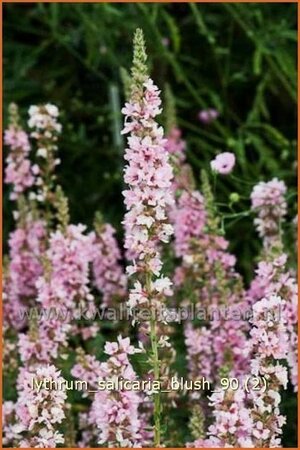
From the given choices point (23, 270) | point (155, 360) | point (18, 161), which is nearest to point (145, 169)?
point (155, 360)

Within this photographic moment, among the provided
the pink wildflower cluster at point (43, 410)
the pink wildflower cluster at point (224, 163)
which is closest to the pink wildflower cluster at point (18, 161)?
the pink wildflower cluster at point (224, 163)

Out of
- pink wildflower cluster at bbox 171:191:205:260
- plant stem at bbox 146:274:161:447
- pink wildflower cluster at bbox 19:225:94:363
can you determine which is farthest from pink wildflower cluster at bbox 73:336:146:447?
pink wildflower cluster at bbox 171:191:205:260

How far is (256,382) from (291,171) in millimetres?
1499

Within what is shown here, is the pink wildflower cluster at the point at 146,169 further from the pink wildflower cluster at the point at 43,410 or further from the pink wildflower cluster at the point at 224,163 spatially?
the pink wildflower cluster at the point at 224,163

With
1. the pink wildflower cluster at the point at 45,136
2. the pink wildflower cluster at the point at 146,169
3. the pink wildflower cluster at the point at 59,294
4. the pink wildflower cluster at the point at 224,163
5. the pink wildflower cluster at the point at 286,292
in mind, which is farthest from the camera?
the pink wildflower cluster at the point at 45,136

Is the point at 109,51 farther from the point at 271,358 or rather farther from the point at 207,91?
the point at 271,358

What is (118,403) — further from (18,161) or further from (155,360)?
(18,161)

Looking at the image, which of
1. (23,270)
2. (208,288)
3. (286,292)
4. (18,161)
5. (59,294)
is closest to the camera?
(286,292)

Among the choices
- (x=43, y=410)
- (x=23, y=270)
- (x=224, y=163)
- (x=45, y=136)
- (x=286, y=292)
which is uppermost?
(x=45, y=136)

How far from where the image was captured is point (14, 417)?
2379 millimetres

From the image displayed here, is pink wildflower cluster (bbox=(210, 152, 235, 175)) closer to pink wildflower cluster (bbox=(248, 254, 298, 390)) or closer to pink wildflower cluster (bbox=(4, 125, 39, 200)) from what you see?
pink wildflower cluster (bbox=(248, 254, 298, 390))

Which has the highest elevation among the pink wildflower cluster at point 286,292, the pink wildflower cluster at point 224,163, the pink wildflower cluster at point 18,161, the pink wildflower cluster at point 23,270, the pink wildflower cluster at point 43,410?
the pink wildflower cluster at point 18,161

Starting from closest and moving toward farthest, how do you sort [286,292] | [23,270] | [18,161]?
[286,292] < [23,270] < [18,161]

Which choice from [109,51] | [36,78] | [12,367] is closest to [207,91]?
[109,51]
